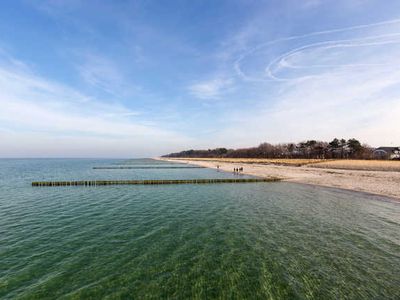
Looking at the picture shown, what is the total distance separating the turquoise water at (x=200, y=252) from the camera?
25.3 ft

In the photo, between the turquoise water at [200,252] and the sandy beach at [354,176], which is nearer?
the turquoise water at [200,252]

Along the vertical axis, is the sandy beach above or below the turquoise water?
above

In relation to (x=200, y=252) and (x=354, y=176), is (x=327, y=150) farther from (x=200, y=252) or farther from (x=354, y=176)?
(x=200, y=252)

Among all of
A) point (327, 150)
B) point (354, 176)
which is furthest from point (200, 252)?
point (327, 150)

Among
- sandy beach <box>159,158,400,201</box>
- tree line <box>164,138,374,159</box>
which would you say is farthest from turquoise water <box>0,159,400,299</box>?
tree line <box>164,138,374,159</box>

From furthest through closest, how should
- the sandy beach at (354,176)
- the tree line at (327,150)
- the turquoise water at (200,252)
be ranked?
the tree line at (327,150)
the sandy beach at (354,176)
the turquoise water at (200,252)

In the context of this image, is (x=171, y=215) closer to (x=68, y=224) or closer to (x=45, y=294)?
(x=68, y=224)

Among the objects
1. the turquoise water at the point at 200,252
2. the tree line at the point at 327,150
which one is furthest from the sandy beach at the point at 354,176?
the tree line at the point at 327,150

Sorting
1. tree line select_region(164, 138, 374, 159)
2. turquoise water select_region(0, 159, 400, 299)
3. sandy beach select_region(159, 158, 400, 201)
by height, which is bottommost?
turquoise water select_region(0, 159, 400, 299)

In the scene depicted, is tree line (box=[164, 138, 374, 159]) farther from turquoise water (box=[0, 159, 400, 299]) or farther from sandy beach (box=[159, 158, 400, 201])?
turquoise water (box=[0, 159, 400, 299])

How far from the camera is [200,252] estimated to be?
34.8 ft

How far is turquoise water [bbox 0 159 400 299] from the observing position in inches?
304

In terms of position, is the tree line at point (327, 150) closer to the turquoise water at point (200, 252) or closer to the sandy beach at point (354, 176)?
the sandy beach at point (354, 176)

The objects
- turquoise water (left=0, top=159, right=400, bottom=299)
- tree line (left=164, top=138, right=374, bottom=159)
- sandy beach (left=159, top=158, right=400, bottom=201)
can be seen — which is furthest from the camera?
tree line (left=164, top=138, right=374, bottom=159)
